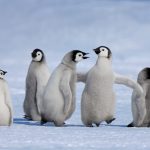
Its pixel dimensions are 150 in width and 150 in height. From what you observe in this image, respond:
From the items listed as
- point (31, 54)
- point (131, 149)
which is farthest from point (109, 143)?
point (31, 54)

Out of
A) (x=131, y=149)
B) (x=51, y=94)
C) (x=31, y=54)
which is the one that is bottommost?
(x=131, y=149)

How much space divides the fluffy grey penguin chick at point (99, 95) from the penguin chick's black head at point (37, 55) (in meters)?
1.42

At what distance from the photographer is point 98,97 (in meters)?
8.21

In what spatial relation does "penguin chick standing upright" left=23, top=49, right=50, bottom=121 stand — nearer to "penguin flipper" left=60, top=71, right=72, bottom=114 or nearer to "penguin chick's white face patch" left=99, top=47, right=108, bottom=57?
"penguin chick's white face patch" left=99, top=47, right=108, bottom=57

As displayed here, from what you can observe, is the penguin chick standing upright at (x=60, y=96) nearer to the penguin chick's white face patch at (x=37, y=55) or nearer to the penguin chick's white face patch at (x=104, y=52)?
the penguin chick's white face patch at (x=104, y=52)

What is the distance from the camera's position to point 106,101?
8258 millimetres

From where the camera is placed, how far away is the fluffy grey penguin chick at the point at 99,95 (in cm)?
820

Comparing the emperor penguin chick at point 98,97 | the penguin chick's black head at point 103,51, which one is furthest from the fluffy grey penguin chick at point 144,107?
the penguin chick's black head at point 103,51

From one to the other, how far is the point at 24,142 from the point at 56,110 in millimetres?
2054

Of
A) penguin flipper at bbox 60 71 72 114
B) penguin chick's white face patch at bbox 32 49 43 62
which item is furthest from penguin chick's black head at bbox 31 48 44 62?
penguin flipper at bbox 60 71 72 114

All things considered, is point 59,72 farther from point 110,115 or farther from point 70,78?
point 110,115

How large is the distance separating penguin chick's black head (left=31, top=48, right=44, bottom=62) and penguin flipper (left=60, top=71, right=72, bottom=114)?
162 cm

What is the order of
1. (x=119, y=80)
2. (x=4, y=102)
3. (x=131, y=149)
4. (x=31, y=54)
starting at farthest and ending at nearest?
(x=31, y=54) → (x=119, y=80) → (x=4, y=102) → (x=131, y=149)

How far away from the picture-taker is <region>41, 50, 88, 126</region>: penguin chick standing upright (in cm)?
808
